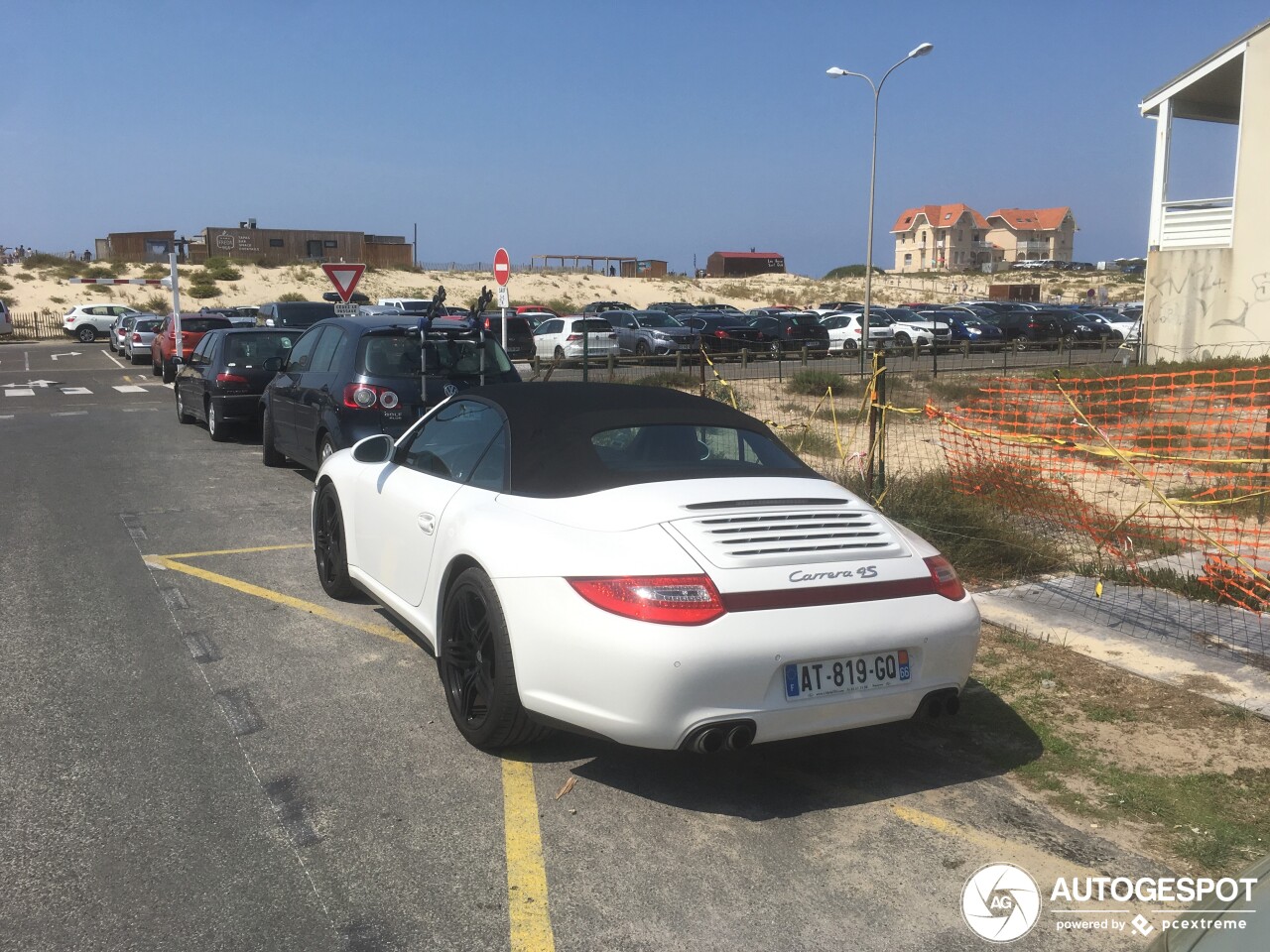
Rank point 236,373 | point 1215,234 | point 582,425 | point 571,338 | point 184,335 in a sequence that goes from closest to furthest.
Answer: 1. point 582,425
2. point 236,373
3. point 1215,234
4. point 184,335
5. point 571,338

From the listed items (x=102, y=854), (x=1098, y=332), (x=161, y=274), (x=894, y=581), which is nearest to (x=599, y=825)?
(x=894, y=581)

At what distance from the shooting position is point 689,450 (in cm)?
496

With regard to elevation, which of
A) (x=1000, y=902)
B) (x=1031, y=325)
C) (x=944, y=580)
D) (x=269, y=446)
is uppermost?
(x=1031, y=325)

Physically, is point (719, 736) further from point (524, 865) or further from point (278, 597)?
point (278, 597)

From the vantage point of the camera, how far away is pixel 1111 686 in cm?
527

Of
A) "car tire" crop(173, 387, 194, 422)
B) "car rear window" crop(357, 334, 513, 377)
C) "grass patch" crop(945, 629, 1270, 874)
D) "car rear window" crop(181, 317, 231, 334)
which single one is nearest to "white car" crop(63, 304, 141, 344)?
"car rear window" crop(181, 317, 231, 334)

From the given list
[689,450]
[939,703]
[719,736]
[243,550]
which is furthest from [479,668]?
[243,550]

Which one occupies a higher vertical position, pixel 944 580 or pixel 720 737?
pixel 944 580

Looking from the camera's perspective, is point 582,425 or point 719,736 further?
point 582,425

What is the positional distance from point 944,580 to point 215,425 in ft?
41.1

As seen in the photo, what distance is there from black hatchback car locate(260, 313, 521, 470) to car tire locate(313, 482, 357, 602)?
2.63 meters

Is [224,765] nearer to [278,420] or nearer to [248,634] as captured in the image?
[248,634]

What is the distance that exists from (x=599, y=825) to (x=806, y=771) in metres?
0.98

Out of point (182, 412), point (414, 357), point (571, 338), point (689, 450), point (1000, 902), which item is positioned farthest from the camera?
point (571, 338)
